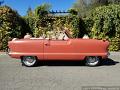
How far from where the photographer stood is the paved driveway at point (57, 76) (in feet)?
33.2

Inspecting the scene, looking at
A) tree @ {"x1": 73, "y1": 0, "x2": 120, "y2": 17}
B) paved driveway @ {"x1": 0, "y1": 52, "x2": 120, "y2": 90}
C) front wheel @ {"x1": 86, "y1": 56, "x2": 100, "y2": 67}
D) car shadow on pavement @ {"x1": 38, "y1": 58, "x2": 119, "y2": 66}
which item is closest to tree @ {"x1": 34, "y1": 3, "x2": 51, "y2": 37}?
paved driveway @ {"x1": 0, "y1": 52, "x2": 120, "y2": 90}

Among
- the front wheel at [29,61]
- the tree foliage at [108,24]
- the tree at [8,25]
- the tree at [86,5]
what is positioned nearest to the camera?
the front wheel at [29,61]

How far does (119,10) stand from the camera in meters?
20.4

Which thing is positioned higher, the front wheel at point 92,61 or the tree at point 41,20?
the tree at point 41,20

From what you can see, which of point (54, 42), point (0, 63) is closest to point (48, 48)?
point (54, 42)

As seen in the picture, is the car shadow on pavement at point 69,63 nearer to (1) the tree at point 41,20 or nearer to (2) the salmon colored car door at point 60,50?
(2) the salmon colored car door at point 60,50

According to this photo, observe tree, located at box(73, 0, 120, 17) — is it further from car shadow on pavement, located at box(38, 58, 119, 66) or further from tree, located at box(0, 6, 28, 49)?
car shadow on pavement, located at box(38, 58, 119, 66)

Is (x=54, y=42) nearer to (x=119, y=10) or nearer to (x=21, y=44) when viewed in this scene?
(x=21, y=44)

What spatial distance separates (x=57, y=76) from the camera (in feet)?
37.9

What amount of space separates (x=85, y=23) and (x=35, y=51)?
8.49m

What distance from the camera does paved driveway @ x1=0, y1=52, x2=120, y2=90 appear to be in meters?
10.1

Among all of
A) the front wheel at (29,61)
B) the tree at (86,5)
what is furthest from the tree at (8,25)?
the tree at (86,5)

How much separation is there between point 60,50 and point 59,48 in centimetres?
8

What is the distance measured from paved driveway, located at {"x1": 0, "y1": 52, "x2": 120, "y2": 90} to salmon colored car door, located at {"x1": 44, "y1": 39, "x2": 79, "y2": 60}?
41cm
